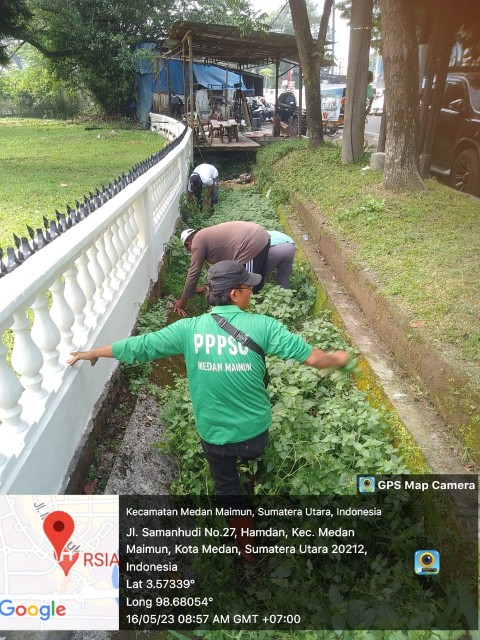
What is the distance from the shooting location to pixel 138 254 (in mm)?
4285

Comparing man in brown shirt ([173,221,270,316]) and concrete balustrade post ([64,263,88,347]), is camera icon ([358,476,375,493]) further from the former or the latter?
man in brown shirt ([173,221,270,316])

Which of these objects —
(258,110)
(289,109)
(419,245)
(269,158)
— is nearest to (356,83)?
(269,158)

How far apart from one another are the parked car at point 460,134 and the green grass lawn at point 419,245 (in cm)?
148

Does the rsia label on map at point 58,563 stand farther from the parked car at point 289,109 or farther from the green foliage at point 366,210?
the parked car at point 289,109

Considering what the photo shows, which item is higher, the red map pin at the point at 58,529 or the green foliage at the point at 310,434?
the red map pin at the point at 58,529

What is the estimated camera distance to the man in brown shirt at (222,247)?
4.34 m

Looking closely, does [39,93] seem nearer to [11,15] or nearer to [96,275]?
[11,15]

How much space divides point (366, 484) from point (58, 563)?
1.54 metres

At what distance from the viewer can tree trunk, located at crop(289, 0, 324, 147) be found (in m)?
10.6

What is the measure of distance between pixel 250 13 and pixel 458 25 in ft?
16.7

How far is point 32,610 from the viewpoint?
1.76 metres

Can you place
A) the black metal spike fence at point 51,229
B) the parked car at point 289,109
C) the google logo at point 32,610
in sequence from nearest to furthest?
the google logo at point 32,610 → the black metal spike fence at point 51,229 → the parked car at point 289,109

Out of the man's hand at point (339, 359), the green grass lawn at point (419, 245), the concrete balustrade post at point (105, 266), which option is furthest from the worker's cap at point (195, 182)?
the man's hand at point (339, 359)

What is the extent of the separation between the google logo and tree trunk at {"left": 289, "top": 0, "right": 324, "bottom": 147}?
1123cm
